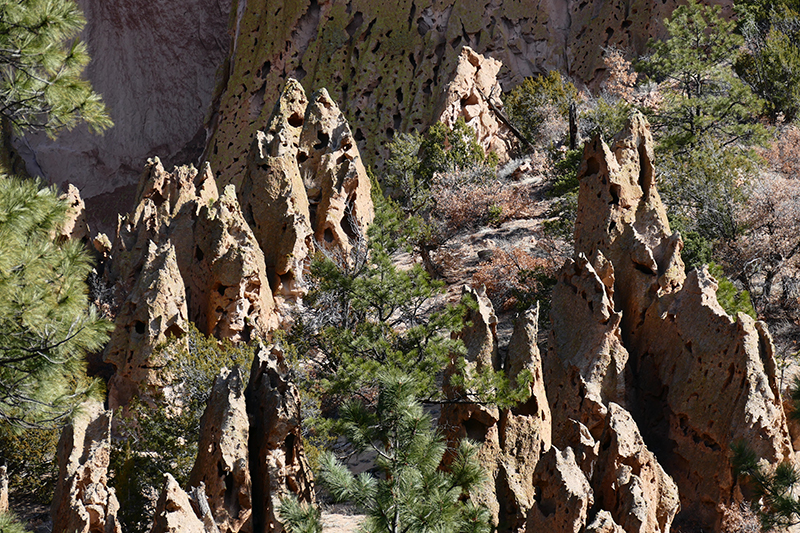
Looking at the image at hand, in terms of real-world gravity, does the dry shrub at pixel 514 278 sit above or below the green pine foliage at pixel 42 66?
above

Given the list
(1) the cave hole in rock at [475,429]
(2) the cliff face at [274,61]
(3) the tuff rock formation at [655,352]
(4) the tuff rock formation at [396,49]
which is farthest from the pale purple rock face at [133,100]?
(1) the cave hole in rock at [475,429]

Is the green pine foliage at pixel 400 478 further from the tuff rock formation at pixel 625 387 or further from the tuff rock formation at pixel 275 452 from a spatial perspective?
the tuff rock formation at pixel 625 387

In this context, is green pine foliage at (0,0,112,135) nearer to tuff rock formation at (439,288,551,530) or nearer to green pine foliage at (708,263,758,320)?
tuff rock formation at (439,288,551,530)

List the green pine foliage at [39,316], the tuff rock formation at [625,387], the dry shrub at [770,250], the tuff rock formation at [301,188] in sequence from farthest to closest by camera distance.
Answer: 1. the tuff rock formation at [301,188]
2. the dry shrub at [770,250]
3. the tuff rock formation at [625,387]
4. the green pine foliage at [39,316]

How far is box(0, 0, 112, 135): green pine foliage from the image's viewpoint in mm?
6527

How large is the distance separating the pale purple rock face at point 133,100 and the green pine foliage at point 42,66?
35.4m

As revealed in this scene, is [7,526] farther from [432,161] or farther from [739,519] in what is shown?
[432,161]

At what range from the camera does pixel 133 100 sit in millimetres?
42281

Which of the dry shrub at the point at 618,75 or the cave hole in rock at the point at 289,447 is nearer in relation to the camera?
the cave hole in rock at the point at 289,447

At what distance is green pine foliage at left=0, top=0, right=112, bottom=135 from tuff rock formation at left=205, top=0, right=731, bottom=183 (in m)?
21.9

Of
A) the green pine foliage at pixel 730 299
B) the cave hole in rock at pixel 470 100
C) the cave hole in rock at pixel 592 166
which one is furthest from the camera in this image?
the cave hole in rock at pixel 470 100

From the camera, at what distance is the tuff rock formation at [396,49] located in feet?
99.5

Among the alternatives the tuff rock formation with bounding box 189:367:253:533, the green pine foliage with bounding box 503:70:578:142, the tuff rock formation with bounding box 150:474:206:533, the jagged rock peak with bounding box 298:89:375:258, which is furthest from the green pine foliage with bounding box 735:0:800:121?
the tuff rock formation with bounding box 150:474:206:533

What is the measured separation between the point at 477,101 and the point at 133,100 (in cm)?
2322
